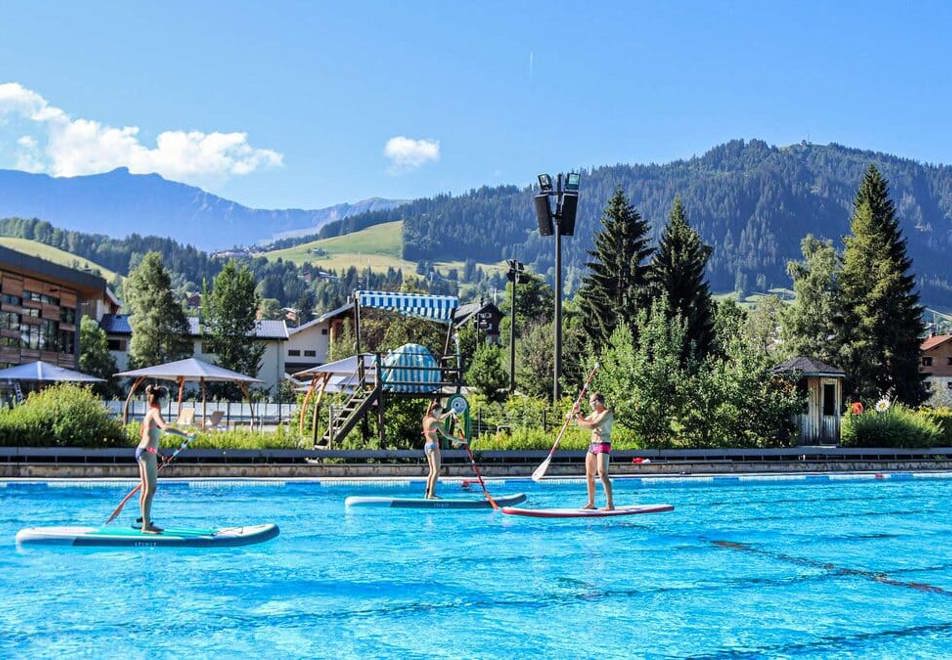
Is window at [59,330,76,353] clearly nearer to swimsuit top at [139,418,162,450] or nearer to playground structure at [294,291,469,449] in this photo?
playground structure at [294,291,469,449]

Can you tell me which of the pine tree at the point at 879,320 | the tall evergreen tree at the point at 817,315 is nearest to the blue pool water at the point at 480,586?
the pine tree at the point at 879,320

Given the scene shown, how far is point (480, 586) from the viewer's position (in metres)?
11.3

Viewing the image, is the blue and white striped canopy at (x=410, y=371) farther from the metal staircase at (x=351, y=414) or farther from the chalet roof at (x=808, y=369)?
the chalet roof at (x=808, y=369)

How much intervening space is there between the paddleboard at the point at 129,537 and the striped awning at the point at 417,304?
13267 mm

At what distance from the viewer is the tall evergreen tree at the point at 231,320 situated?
71.8 m

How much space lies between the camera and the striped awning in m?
26.3

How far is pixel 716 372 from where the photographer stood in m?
27.5

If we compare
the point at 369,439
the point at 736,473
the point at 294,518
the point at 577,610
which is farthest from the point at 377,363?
the point at 577,610

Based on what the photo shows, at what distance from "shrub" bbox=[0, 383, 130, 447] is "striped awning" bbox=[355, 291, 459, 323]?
24.6 ft

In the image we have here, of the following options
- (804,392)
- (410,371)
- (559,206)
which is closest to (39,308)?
(410,371)

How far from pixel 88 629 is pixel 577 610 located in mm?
4982

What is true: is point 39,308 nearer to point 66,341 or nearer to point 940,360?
point 66,341

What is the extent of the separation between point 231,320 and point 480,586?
Answer: 210 feet

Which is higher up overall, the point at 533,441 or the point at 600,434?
the point at 600,434
